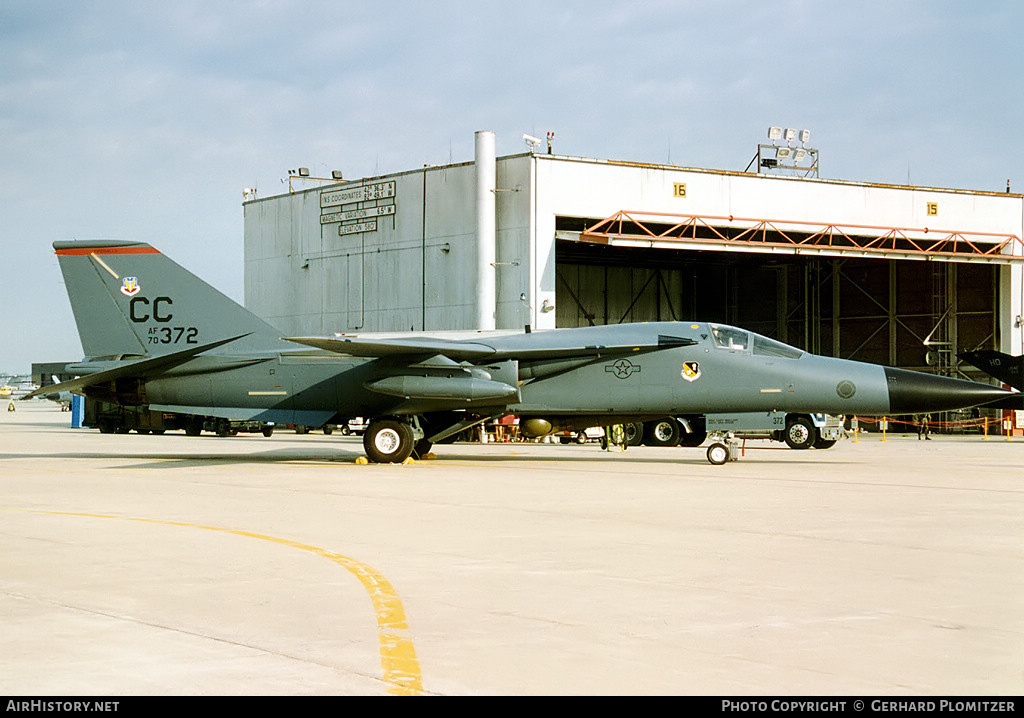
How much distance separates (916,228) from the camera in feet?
135

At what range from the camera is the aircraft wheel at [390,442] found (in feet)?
66.1

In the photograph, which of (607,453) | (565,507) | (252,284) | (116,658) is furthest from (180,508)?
(252,284)

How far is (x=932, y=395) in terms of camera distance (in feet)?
63.1

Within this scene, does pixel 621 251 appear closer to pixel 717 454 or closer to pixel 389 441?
pixel 717 454

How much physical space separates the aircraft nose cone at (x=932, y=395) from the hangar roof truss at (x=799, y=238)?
16690 millimetres

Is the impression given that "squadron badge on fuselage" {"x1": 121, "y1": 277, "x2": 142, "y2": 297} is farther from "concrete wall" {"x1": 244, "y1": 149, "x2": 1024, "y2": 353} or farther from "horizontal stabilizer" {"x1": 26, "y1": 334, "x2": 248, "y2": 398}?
"concrete wall" {"x1": 244, "y1": 149, "x2": 1024, "y2": 353}

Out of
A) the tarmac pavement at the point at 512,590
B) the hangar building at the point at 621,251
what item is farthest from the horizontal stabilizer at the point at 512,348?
the hangar building at the point at 621,251

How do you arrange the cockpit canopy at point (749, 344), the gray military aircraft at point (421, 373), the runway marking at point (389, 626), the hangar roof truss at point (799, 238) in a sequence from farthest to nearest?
1. the hangar roof truss at point (799, 238)
2. the cockpit canopy at point (749, 344)
3. the gray military aircraft at point (421, 373)
4. the runway marking at point (389, 626)

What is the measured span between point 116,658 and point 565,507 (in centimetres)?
755

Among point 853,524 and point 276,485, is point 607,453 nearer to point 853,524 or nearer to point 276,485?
point 276,485

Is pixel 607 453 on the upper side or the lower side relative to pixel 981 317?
lower

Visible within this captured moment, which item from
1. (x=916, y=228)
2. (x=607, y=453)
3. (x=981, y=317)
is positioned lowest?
(x=607, y=453)

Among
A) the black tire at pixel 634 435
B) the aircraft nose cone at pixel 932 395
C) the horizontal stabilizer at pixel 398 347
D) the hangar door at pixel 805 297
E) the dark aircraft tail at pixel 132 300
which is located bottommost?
the black tire at pixel 634 435

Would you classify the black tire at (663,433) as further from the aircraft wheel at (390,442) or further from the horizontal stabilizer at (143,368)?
the horizontal stabilizer at (143,368)
